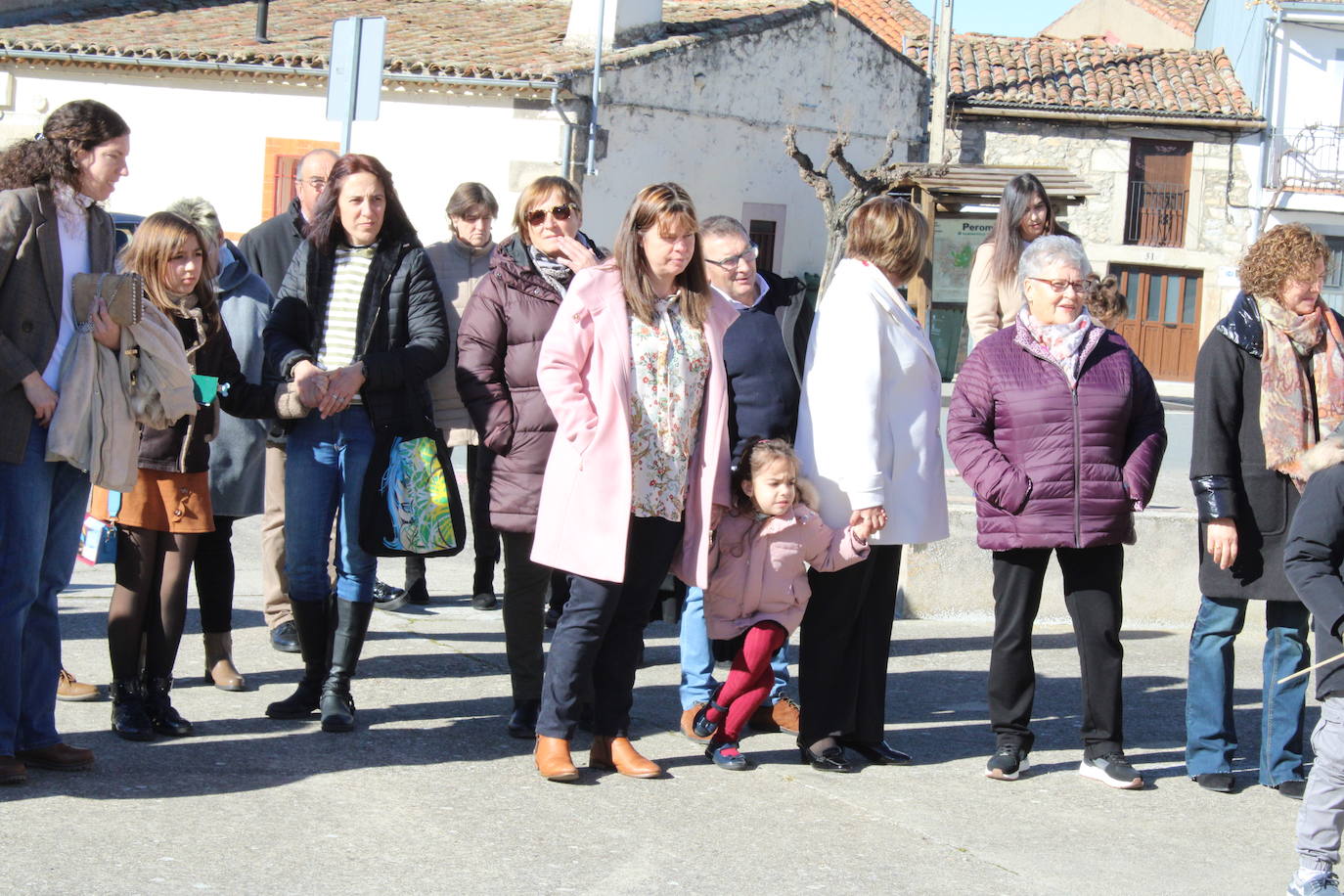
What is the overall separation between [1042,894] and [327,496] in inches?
104

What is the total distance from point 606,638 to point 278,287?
260 cm

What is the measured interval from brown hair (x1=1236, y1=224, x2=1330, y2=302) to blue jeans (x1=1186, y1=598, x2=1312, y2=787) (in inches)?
40.9

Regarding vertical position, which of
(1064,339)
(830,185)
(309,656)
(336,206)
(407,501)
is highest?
(830,185)

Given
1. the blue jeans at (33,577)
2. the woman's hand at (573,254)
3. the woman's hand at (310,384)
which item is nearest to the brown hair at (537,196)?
the woman's hand at (573,254)

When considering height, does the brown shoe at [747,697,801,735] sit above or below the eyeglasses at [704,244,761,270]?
below

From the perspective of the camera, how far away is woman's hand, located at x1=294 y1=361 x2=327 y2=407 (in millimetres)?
5086

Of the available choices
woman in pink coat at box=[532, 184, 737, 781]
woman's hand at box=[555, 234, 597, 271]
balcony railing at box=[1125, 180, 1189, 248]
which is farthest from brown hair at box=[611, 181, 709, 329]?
balcony railing at box=[1125, 180, 1189, 248]

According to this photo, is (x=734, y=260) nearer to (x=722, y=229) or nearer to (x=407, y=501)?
(x=722, y=229)

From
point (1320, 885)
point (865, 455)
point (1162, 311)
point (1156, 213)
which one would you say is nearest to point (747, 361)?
point (865, 455)

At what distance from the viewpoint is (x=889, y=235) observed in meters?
5.16

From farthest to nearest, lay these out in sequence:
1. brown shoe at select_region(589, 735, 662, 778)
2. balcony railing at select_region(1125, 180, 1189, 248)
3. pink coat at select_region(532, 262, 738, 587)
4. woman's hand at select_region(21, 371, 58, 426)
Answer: balcony railing at select_region(1125, 180, 1189, 248) < brown shoe at select_region(589, 735, 662, 778) < pink coat at select_region(532, 262, 738, 587) < woman's hand at select_region(21, 371, 58, 426)

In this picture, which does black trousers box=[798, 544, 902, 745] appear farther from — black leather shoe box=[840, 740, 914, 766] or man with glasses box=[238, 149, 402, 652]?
man with glasses box=[238, 149, 402, 652]

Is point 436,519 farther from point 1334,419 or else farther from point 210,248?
point 1334,419

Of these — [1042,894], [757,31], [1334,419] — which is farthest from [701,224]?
[757,31]
